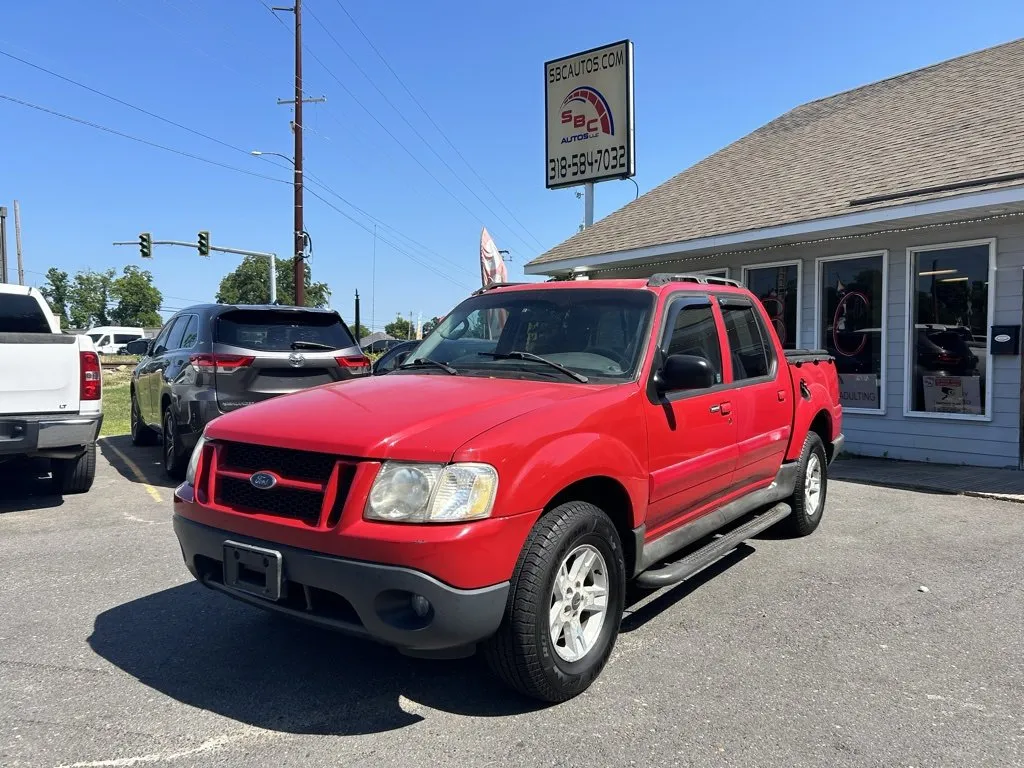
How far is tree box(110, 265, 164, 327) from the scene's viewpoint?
285 feet

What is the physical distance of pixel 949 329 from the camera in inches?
364

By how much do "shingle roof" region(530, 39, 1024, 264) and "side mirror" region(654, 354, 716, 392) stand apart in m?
6.41

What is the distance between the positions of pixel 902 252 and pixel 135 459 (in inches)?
393

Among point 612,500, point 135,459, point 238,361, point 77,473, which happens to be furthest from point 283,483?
point 135,459

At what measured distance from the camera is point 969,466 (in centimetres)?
897

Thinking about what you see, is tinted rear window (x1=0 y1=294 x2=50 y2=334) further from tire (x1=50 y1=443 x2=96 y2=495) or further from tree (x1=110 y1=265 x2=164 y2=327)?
tree (x1=110 y1=265 x2=164 y2=327)

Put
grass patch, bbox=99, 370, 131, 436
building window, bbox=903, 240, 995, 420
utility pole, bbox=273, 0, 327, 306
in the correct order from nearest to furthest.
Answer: building window, bbox=903, 240, 995, 420 → grass patch, bbox=99, 370, 131, 436 → utility pole, bbox=273, 0, 327, 306

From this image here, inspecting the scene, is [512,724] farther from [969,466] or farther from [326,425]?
[969,466]

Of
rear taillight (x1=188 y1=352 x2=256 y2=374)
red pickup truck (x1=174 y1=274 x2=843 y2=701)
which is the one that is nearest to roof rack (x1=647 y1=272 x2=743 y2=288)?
red pickup truck (x1=174 y1=274 x2=843 y2=701)

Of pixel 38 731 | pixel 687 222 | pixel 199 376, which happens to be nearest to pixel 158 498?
pixel 199 376

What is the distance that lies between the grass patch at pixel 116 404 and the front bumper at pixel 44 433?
4.73m

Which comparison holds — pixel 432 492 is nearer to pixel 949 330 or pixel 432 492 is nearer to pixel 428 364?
pixel 428 364

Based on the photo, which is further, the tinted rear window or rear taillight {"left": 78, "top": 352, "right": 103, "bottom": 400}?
the tinted rear window

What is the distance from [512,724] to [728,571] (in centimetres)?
246
